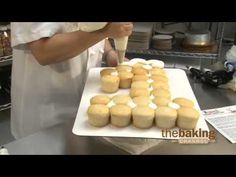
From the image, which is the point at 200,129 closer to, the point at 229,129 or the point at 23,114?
the point at 229,129

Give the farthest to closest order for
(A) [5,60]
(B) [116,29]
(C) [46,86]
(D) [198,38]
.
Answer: (D) [198,38] → (A) [5,60] → (C) [46,86] → (B) [116,29]

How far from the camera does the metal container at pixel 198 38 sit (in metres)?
2.00

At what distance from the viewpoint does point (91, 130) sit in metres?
0.71

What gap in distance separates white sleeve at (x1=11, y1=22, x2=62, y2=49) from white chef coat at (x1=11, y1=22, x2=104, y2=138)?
0.05 metres

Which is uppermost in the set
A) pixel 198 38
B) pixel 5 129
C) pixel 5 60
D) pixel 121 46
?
pixel 121 46

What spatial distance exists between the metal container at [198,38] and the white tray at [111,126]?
1.05 meters

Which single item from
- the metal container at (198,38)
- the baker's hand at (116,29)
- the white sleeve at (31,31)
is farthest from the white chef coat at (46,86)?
the metal container at (198,38)

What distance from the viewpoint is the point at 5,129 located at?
206cm

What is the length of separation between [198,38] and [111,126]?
145 cm

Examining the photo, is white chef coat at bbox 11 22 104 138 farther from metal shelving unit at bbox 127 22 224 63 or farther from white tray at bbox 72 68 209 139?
metal shelving unit at bbox 127 22 224 63

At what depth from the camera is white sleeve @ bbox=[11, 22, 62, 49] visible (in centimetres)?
85

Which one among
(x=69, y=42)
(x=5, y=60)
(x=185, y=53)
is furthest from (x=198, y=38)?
(x=69, y=42)

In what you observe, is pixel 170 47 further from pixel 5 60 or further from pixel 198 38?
pixel 5 60
